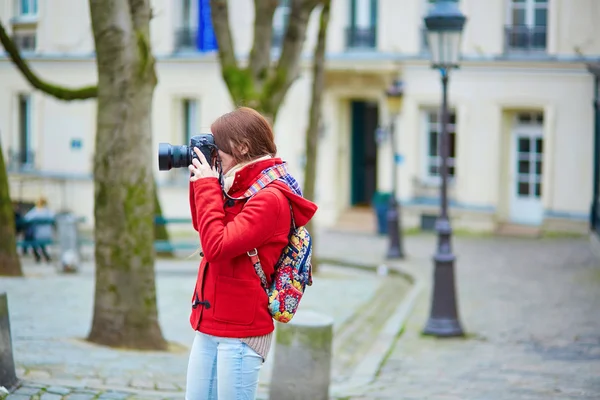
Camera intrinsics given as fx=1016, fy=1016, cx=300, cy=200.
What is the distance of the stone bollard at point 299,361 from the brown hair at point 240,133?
9.74ft

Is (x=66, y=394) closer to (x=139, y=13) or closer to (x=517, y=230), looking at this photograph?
(x=139, y=13)

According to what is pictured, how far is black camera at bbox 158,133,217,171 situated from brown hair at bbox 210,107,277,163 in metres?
0.04

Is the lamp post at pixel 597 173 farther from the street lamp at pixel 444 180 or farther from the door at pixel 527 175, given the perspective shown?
the door at pixel 527 175

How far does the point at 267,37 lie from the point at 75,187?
54.9 feet

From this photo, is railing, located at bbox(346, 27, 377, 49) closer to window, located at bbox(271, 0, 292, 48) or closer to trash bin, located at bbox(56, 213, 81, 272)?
window, located at bbox(271, 0, 292, 48)

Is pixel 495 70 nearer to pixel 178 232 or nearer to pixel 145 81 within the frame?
pixel 178 232

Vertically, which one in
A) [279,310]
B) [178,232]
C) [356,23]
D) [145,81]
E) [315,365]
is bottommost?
[178,232]

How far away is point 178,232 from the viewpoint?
28156mm

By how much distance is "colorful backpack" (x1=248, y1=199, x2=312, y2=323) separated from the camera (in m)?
4.67

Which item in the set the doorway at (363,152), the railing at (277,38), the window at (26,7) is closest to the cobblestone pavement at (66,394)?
the window at (26,7)

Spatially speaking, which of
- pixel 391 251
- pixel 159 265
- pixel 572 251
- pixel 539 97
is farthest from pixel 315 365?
pixel 539 97

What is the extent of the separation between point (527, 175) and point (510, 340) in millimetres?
14473

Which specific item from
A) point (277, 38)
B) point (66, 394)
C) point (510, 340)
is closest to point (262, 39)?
point (510, 340)

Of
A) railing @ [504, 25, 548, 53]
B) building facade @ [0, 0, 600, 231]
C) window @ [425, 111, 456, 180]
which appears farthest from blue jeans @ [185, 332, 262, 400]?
window @ [425, 111, 456, 180]
